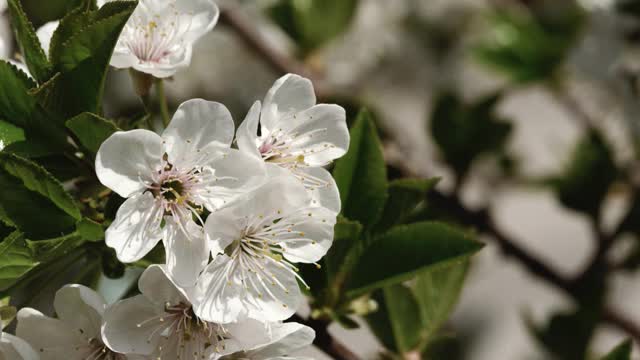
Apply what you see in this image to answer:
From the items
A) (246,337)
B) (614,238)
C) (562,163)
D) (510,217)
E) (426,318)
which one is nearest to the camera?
(246,337)

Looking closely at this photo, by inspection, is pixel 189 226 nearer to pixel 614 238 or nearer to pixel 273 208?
pixel 273 208

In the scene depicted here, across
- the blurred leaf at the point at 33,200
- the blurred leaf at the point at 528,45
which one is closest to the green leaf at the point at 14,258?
the blurred leaf at the point at 33,200

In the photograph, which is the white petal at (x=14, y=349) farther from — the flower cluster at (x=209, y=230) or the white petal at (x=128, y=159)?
the white petal at (x=128, y=159)

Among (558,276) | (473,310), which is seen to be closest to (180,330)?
(558,276)

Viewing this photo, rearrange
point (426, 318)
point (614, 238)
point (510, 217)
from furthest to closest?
point (510, 217) < point (614, 238) < point (426, 318)

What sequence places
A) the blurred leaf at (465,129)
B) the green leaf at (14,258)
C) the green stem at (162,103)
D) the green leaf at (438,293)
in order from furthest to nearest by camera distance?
the blurred leaf at (465,129)
the green leaf at (438,293)
the green stem at (162,103)
the green leaf at (14,258)

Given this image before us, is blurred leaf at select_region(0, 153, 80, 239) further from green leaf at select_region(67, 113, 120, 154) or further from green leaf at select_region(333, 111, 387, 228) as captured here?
green leaf at select_region(333, 111, 387, 228)

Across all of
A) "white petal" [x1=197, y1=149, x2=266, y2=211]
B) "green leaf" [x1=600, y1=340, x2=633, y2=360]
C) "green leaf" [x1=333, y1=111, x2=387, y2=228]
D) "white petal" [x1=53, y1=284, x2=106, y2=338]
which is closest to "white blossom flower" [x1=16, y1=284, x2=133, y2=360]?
"white petal" [x1=53, y1=284, x2=106, y2=338]
